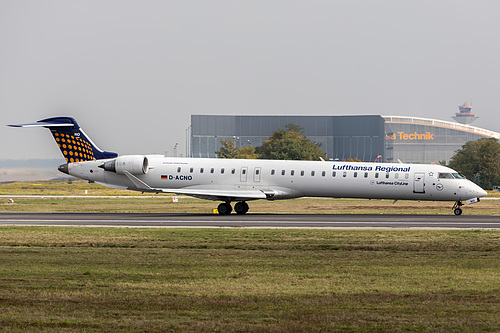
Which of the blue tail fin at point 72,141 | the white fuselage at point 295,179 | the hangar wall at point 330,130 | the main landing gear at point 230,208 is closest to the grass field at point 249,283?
the white fuselage at point 295,179

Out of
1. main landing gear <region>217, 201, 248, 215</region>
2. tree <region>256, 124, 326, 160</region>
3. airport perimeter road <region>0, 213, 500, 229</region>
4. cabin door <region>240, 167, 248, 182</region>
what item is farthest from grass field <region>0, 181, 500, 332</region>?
tree <region>256, 124, 326, 160</region>

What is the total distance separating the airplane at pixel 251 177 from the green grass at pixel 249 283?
42.9 feet

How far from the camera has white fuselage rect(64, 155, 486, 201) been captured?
122 feet

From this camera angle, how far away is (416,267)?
16953 millimetres

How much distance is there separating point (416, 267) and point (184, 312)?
782 centimetres

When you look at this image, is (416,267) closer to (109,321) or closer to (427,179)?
(109,321)

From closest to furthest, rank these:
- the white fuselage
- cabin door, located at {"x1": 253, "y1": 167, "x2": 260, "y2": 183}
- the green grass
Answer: the green grass, the white fuselage, cabin door, located at {"x1": 253, "y1": 167, "x2": 260, "y2": 183}

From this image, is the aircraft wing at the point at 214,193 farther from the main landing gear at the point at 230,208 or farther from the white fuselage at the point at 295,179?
the main landing gear at the point at 230,208

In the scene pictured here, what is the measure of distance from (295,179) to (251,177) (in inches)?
106

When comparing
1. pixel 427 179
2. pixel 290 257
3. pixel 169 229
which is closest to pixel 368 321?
pixel 290 257

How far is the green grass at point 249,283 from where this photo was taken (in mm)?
10750

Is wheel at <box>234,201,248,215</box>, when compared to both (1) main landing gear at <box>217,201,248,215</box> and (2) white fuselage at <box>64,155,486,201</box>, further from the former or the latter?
(2) white fuselage at <box>64,155,486,201</box>

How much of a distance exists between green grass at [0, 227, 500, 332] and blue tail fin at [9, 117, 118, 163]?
17461mm

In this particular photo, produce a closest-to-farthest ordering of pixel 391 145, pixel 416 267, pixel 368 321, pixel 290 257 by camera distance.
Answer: pixel 368 321 → pixel 416 267 → pixel 290 257 → pixel 391 145
